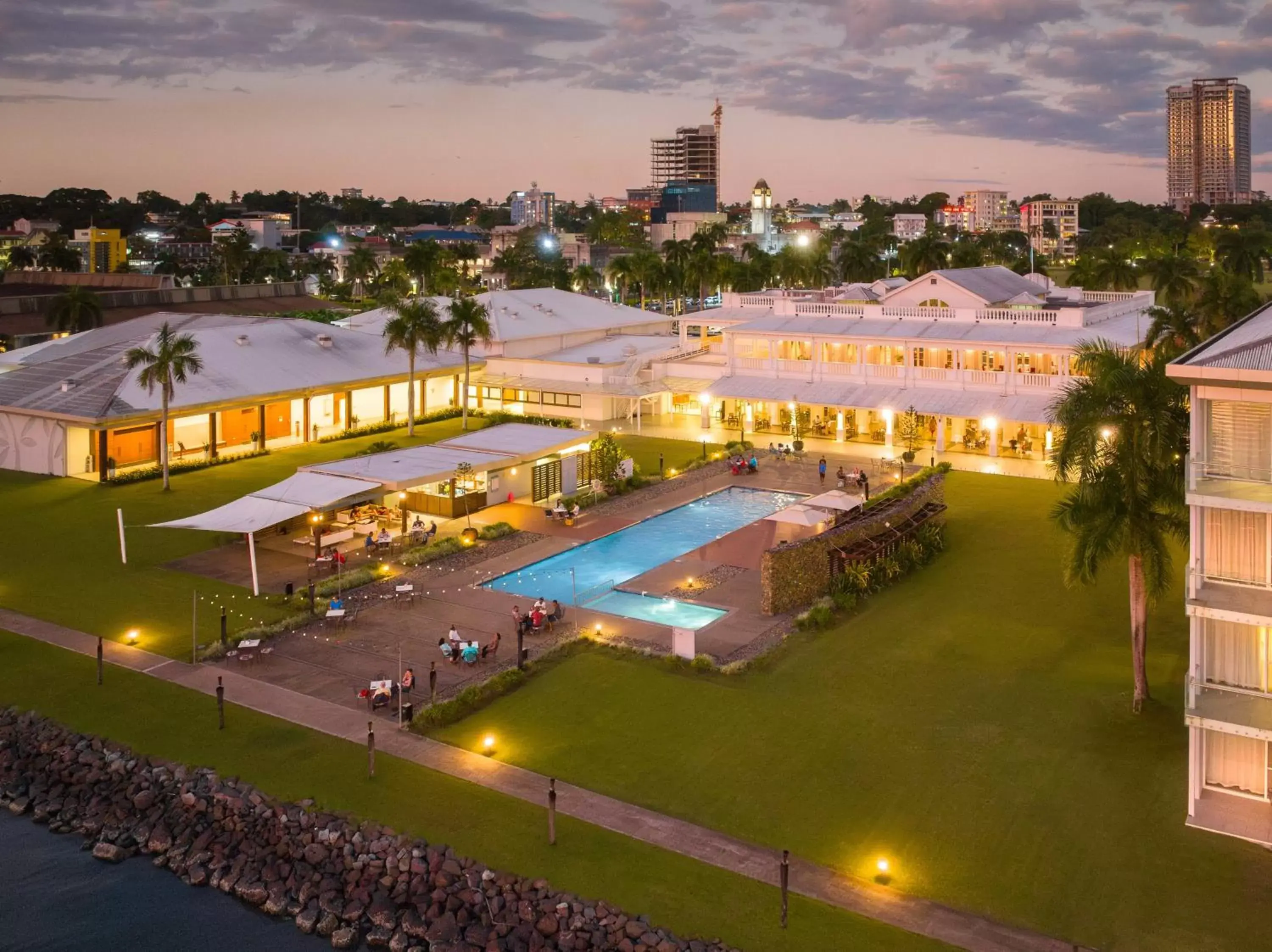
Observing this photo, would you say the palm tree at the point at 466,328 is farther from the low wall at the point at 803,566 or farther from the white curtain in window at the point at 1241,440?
the white curtain in window at the point at 1241,440

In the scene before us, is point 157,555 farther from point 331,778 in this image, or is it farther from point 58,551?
point 331,778

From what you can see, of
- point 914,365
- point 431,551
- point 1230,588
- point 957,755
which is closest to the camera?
point 1230,588

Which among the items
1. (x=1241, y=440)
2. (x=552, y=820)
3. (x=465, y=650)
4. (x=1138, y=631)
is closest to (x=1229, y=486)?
(x=1241, y=440)

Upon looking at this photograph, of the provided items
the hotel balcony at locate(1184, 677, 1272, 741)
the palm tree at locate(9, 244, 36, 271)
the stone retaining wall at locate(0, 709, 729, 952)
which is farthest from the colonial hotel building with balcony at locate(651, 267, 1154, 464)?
the palm tree at locate(9, 244, 36, 271)

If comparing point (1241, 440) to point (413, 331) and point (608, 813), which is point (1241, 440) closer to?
point (608, 813)

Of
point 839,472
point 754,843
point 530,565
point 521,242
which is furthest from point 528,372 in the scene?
point 521,242

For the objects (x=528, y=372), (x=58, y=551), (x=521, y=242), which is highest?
(x=521, y=242)
